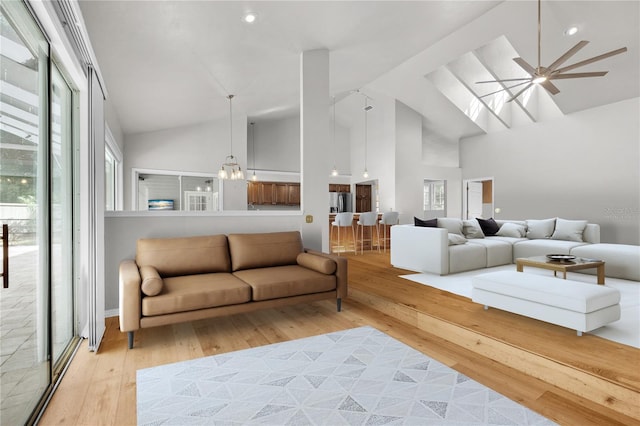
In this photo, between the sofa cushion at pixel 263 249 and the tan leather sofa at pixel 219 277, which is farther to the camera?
the sofa cushion at pixel 263 249

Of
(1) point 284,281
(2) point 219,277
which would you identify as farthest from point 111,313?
(1) point 284,281

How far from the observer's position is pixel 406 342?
276 centimetres

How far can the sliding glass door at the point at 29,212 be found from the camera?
1525 mm

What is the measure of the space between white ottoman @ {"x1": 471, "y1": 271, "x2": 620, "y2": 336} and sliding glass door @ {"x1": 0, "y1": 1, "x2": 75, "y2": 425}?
3296mm

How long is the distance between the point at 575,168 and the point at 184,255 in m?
7.77

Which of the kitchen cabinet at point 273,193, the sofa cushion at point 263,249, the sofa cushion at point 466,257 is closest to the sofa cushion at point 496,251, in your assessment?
the sofa cushion at point 466,257

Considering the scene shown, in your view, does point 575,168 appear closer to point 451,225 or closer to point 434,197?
point 434,197

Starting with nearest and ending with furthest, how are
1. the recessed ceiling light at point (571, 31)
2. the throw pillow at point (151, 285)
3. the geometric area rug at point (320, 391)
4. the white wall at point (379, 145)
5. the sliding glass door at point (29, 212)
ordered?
1. the sliding glass door at point (29, 212)
2. the geometric area rug at point (320, 391)
3. the throw pillow at point (151, 285)
4. the recessed ceiling light at point (571, 31)
5. the white wall at point (379, 145)

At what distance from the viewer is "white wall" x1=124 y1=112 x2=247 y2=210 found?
273 inches

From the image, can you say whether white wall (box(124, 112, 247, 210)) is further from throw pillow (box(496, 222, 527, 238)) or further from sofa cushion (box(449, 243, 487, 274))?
throw pillow (box(496, 222, 527, 238))

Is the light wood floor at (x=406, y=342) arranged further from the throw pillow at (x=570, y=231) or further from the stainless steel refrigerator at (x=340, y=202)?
the stainless steel refrigerator at (x=340, y=202)

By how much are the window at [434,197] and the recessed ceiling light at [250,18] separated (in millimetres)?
7541

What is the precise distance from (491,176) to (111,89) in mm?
8442

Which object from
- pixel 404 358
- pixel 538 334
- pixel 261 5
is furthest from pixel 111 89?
pixel 538 334
